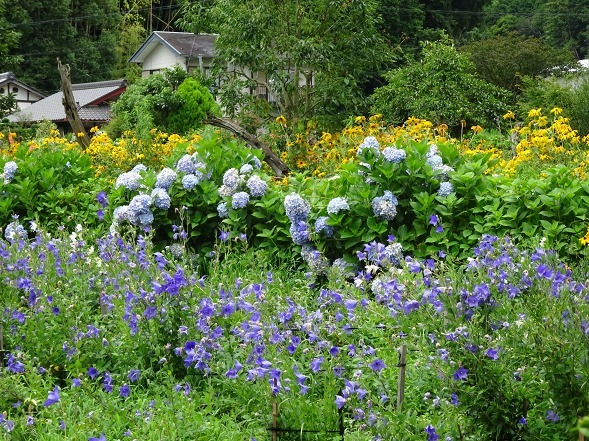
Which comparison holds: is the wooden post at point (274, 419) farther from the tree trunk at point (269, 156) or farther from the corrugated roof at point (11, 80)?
the corrugated roof at point (11, 80)

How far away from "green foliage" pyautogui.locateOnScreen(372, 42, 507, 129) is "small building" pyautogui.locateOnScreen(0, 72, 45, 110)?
83.4ft

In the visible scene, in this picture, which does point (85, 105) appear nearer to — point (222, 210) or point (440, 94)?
point (440, 94)

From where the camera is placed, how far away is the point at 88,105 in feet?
125

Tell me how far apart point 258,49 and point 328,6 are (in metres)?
1.50

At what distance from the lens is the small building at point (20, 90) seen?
3900cm

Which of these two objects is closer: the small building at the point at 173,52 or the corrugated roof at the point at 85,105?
the small building at the point at 173,52

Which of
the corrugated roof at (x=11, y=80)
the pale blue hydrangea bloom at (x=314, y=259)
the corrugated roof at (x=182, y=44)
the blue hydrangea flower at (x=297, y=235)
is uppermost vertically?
the corrugated roof at (x=182, y=44)

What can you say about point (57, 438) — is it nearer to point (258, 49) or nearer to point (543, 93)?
point (258, 49)

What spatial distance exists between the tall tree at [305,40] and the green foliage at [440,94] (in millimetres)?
2693

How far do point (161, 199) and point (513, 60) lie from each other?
2179 cm

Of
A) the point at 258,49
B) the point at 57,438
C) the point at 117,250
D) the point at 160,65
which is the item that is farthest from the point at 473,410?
the point at 160,65

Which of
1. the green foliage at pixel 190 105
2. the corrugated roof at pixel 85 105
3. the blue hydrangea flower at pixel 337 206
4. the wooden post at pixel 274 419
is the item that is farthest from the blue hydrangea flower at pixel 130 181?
the corrugated roof at pixel 85 105

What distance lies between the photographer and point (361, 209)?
520cm

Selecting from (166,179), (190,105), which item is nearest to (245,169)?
(166,179)
